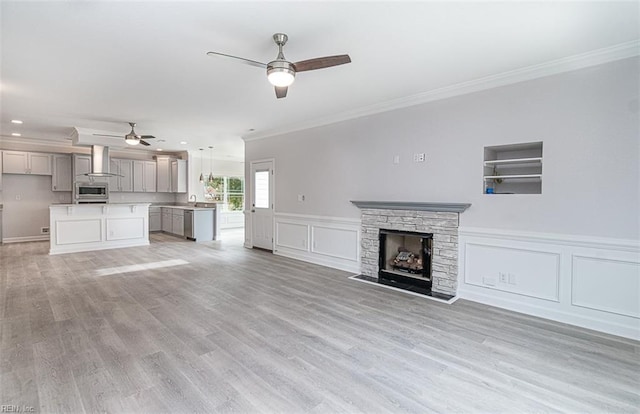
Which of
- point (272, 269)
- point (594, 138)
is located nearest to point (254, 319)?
point (272, 269)

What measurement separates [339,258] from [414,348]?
9.26 feet

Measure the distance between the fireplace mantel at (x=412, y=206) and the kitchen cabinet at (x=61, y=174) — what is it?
818 centimetres

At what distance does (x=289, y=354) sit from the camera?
2.60 m

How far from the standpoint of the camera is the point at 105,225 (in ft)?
23.7

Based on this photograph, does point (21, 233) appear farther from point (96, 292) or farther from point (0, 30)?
point (0, 30)

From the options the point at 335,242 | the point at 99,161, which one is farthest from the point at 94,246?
the point at 335,242

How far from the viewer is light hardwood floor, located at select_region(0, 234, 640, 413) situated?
79.8 inches

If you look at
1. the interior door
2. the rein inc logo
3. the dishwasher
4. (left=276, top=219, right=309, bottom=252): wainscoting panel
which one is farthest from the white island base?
the rein inc logo

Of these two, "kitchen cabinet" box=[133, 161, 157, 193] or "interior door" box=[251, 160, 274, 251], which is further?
"kitchen cabinet" box=[133, 161, 157, 193]

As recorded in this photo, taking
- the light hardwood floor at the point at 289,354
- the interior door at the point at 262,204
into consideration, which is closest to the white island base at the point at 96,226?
the light hardwood floor at the point at 289,354

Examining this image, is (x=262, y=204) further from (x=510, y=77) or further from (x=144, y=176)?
(x=510, y=77)

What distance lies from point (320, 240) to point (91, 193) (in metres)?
6.50

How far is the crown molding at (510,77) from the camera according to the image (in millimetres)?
2938

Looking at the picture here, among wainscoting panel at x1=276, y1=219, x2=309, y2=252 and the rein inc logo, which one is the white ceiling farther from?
the rein inc logo
